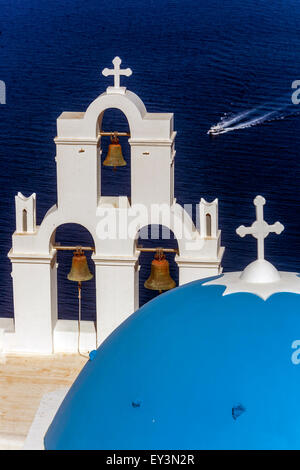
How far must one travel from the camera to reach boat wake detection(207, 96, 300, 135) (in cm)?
4697

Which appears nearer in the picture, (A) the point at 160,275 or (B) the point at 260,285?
(B) the point at 260,285

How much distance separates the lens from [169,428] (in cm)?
925

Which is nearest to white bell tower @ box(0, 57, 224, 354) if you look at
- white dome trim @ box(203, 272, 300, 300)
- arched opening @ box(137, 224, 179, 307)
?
white dome trim @ box(203, 272, 300, 300)

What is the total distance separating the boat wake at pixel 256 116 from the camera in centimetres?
4697

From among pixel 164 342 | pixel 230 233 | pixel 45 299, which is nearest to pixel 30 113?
pixel 230 233

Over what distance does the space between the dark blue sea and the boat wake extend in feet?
0.27

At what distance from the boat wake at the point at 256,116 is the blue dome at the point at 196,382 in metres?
36.4

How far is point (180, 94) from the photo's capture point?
48969 mm

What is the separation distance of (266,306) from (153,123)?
686 centimetres

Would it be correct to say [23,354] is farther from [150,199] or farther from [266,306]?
[266,306]

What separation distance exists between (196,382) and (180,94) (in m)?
40.2

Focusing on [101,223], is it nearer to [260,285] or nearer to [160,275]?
[160,275]

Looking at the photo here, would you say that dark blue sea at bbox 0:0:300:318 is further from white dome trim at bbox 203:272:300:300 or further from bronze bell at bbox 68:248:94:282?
white dome trim at bbox 203:272:300:300

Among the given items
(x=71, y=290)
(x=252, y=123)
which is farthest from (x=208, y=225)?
(x=252, y=123)
